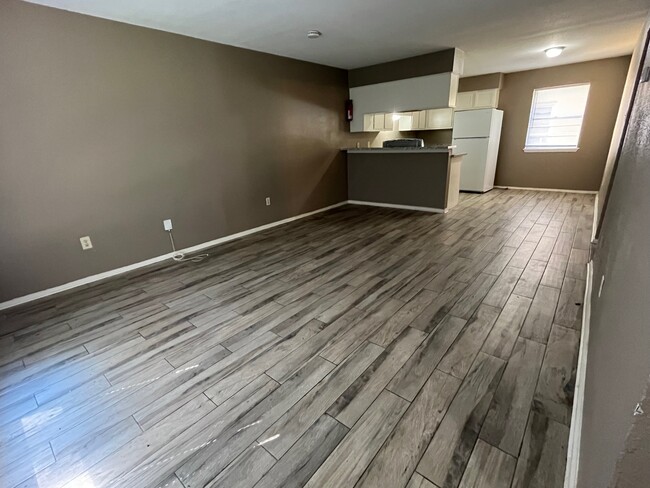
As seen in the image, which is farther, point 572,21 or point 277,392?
point 572,21

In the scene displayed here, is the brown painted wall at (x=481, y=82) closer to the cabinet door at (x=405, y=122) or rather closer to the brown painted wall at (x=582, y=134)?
the brown painted wall at (x=582, y=134)

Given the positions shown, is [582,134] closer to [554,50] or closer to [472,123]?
[472,123]

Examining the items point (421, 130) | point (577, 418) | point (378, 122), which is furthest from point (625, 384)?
point (421, 130)

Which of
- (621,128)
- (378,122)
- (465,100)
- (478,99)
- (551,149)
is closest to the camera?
(621,128)

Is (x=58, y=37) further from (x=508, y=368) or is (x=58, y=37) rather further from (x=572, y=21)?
(x=572, y=21)

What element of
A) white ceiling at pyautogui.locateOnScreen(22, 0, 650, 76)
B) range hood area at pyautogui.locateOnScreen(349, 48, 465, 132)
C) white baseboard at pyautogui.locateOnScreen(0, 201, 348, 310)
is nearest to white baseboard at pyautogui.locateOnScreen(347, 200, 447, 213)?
range hood area at pyautogui.locateOnScreen(349, 48, 465, 132)

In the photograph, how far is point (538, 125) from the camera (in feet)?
20.4

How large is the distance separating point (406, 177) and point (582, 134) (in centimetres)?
373

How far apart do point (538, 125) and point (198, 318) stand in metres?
7.33

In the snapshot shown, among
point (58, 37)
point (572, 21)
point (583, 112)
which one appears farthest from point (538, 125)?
point (58, 37)

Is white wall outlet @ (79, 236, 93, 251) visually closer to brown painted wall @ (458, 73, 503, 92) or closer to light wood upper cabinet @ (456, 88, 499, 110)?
light wood upper cabinet @ (456, 88, 499, 110)

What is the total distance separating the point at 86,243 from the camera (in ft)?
9.59

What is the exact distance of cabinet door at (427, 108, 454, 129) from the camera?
6.64m

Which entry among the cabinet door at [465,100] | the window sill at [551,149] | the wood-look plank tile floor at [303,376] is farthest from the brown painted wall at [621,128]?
the cabinet door at [465,100]
